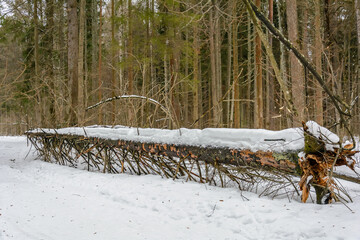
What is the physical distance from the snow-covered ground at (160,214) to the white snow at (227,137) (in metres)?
0.65

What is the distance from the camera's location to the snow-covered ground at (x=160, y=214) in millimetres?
2223

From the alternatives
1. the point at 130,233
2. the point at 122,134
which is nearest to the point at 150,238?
the point at 130,233

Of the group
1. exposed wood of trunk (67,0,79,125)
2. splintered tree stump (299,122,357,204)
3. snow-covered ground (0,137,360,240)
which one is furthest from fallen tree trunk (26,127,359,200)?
exposed wood of trunk (67,0,79,125)

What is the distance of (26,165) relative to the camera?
19.6 ft

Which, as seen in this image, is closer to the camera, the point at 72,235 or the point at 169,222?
the point at 72,235

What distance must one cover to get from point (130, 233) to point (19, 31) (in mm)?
14456

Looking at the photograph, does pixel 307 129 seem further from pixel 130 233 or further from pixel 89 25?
pixel 89 25

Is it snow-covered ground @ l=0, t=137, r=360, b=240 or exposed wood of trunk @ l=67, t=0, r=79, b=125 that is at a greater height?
exposed wood of trunk @ l=67, t=0, r=79, b=125

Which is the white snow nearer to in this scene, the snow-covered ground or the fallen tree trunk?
the fallen tree trunk

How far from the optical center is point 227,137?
10.3 feet

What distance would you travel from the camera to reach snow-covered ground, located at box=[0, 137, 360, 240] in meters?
2.22

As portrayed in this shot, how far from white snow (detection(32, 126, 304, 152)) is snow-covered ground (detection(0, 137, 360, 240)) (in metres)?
0.65

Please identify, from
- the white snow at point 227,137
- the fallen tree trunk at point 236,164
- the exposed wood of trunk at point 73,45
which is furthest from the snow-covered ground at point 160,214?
the exposed wood of trunk at point 73,45

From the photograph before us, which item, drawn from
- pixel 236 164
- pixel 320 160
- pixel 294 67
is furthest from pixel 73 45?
pixel 320 160
